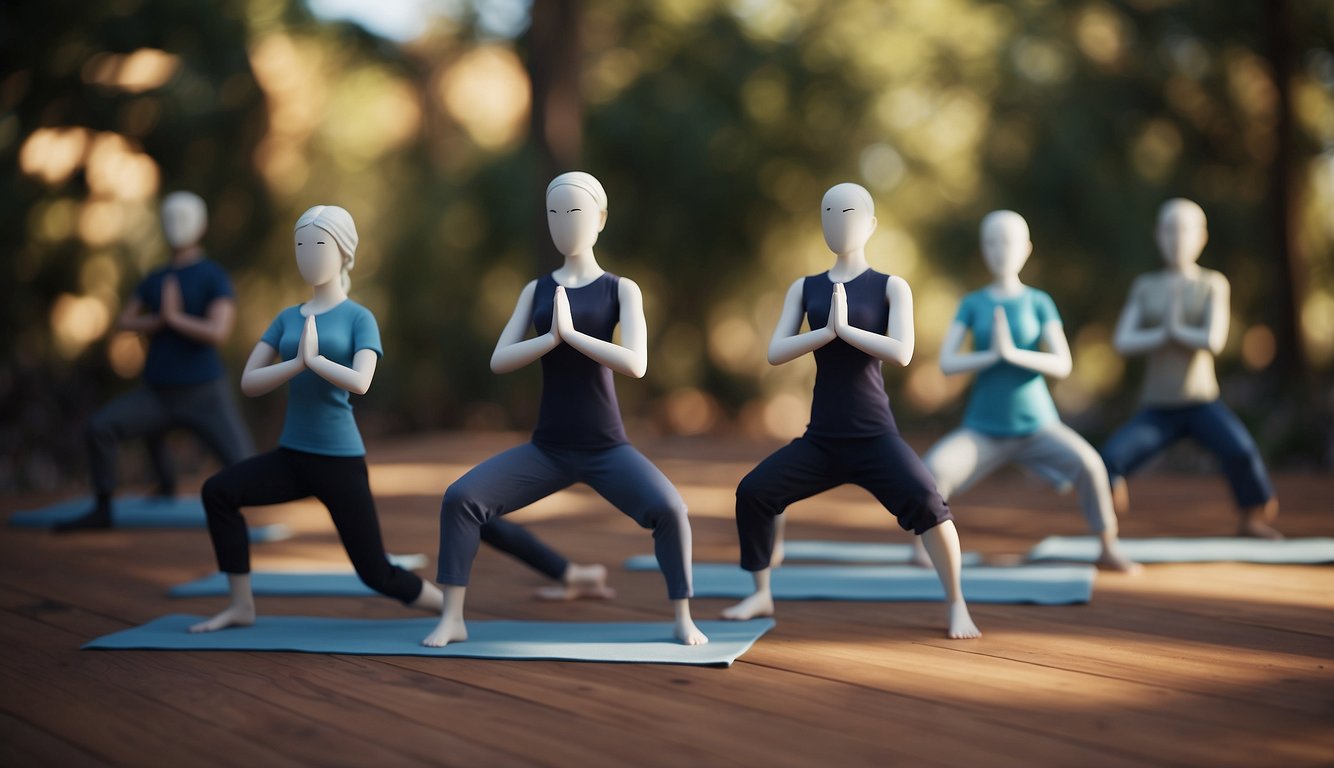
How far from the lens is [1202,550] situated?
17.5 feet

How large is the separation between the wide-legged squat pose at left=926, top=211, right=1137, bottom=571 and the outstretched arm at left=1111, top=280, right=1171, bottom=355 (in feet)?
2.45

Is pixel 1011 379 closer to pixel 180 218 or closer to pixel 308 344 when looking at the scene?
pixel 308 344

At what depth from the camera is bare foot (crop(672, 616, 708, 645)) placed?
3.88 meters

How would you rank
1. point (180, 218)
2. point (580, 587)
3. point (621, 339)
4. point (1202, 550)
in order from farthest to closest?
point (180, 218)
point (1202, 550)
point (580, 587)
point (621, 339)

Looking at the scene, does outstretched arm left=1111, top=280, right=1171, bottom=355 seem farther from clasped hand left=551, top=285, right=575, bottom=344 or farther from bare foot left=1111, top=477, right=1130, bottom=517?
clasped hand left=551, top=285, right=575, bottom=344

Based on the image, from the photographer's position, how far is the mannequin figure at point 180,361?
19.6ft

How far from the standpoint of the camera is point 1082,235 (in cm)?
1070

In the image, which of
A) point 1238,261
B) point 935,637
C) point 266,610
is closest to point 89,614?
point 266,610

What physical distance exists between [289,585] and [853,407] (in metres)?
2.40

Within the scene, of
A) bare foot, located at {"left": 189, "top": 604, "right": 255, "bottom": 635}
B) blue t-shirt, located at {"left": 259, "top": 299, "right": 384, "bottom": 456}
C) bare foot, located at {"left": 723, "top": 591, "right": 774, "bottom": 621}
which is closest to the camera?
blue t-shirt, located at {"left": 259, "top": 299, "right": 384, "bottom": 456}

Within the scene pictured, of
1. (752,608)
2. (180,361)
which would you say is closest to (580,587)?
(752,608)

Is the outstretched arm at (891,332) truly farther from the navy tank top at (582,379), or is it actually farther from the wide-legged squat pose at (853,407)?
the navy tank top at (582,379)

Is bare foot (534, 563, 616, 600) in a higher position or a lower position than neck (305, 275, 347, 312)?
lower

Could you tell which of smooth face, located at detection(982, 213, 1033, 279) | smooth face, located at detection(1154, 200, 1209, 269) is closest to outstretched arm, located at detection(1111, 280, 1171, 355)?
smooth face, located at detection(1154, 200, 1209, 269)
